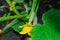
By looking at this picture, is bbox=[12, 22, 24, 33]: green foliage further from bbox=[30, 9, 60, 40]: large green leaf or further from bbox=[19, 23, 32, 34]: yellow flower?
bbox=[30, 9, 60, 40]: large green leaf

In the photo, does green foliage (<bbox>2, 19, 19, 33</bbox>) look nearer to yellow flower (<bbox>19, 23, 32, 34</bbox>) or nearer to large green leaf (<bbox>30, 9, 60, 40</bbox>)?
yellow flower (<bbox>19, 23, 32, 34</bbox>)

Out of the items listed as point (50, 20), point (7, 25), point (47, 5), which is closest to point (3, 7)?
point (7, 25)

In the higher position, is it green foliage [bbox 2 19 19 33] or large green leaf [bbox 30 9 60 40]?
large green leaf [bbox 30 9 60 40]

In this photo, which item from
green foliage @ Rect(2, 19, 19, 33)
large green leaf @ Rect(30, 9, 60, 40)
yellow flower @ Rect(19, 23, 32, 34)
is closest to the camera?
large green leaf @ Rect(30, 9, 60, 40)

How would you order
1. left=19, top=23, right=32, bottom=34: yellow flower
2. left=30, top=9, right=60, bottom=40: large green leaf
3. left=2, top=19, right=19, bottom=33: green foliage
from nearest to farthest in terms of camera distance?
left=30, top=9, right=60, bottom=40: large green leaf < left=19, top=23, right=32, bottom=34: yellow flower < left=2, top=19, right=19, bottom=33: green foliage

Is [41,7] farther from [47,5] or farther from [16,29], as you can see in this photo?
[16,29]

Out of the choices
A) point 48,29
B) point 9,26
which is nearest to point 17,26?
point 9,26

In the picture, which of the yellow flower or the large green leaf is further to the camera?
the yellow flower

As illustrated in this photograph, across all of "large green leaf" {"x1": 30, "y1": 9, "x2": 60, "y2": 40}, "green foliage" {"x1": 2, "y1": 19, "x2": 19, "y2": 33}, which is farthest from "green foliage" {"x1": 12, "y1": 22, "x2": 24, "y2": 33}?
"large green leaf" {"x1": 30, "y1": 9, "x2": 60, "y2": 40}
